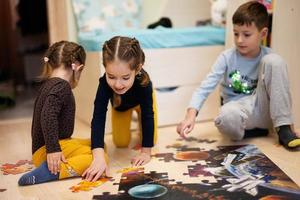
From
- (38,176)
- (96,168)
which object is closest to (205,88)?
(96,168)

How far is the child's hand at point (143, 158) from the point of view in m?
1.36

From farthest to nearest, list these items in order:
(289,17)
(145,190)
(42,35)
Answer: (42,35) → (289,17) → (145,190)

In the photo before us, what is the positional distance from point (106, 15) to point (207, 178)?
4.75 ft

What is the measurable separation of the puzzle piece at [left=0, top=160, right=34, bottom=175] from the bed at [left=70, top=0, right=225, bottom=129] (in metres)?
0.51

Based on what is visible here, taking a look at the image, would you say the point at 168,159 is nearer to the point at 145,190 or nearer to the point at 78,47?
the point at 145,190

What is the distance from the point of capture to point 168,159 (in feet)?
4.58

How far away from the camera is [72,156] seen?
130 centimetres

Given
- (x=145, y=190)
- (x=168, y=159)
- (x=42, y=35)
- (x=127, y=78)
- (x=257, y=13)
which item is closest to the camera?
(x=145, y=190)

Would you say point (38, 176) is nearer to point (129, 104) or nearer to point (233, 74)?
point (129, 104)

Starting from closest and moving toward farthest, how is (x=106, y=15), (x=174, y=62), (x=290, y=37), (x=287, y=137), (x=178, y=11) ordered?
(x=287, y=137), (x=290, y=37), (x=174, y=62), (x=106, y=15), (x=178, y=11)

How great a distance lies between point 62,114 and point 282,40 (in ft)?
3.49

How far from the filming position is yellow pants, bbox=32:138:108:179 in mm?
1233

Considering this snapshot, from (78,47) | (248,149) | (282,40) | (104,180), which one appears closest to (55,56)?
(78,47)

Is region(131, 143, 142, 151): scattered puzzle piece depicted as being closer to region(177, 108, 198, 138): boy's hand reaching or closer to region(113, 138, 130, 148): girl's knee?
region(113, 138, 130, 148): girl's knee
